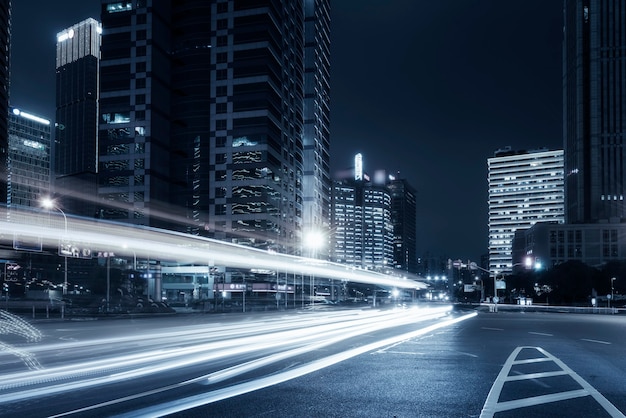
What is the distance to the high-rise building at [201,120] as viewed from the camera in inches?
5074

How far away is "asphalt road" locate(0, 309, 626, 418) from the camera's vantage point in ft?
32.4

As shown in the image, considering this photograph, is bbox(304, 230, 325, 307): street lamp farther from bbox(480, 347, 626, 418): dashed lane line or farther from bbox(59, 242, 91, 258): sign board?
bbox(480, 347, 626, 418): dashed lane line

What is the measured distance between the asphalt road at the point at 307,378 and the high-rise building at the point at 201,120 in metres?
105

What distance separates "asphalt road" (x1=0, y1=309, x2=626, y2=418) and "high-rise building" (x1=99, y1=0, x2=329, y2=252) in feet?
346

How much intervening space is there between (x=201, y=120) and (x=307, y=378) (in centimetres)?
13425

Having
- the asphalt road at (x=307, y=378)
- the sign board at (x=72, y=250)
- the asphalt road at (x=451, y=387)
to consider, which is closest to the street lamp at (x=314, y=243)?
the sign board at (x=72, y=250)

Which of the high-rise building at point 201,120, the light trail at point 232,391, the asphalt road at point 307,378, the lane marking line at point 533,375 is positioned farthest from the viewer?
the high-rise building at point 201,120

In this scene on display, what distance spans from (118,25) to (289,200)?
52241 mm

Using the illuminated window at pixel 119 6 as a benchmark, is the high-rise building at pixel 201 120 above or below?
below

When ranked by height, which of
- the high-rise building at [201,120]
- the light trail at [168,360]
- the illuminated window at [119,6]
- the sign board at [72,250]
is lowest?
the light trail at [168,360]

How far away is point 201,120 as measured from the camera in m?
143

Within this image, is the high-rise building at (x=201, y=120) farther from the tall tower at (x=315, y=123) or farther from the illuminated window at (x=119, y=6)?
the tall tower at (x=315, y=123)

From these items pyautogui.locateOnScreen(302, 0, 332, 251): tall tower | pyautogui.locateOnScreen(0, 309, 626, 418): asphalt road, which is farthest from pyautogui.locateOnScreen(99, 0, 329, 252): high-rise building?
pyautogui.locateOnScreen(0, 309, 626, 418): asphalt road

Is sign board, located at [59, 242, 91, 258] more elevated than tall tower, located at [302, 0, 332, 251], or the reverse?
tall tower, located at [302, 0, 332, 251]
